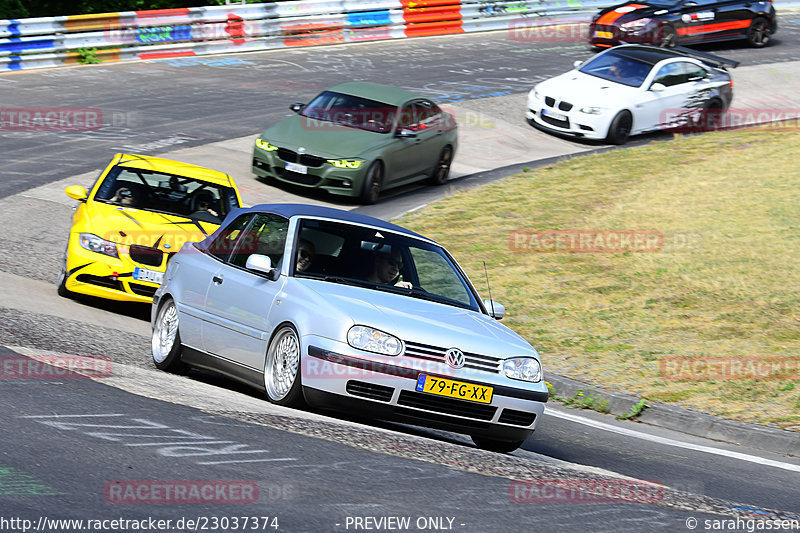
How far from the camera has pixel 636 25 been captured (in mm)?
28781

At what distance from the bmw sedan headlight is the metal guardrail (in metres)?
6.04

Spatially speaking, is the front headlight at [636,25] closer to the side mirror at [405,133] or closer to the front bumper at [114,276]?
the side mirror at [405,133]

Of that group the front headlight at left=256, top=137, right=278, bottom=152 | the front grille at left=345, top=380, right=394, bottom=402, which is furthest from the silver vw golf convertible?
the front headlight at left=256, top=137, right=278, bottom=152

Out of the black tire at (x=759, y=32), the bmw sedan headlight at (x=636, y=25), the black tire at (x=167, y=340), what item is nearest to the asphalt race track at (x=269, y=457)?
the black tire at (x=167, y=340)

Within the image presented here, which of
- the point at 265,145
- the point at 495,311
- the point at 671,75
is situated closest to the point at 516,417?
the point at 495,311

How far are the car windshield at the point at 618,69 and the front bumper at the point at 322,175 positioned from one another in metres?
7.84

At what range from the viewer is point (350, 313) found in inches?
289

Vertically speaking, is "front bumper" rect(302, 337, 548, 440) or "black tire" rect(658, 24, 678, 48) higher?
"front bumper" rect(302, 337, 548, 440)

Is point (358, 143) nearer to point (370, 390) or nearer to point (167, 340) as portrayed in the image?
point (167, 340)

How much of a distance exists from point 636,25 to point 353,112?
13.0m

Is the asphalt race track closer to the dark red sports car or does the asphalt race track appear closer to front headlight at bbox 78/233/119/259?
front headlight at bbox 78/233/119/259

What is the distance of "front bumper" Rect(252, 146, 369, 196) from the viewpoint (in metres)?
17.2

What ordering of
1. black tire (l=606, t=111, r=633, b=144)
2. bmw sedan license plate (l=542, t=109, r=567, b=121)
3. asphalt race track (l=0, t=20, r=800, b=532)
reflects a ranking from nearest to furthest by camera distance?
asphalt race track (l=0, t=20, r=800, b=532), black tire (l=606, t=111, r=633, b=144), bmw sedan license plate (l=542, t=109, r=567, b=121)

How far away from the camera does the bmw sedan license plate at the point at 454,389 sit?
23.7 ft
